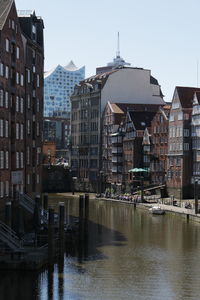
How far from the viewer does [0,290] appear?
49.8m

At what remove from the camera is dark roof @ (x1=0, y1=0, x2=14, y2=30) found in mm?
72750

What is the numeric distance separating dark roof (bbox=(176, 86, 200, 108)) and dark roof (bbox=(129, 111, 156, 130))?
23.9 meters

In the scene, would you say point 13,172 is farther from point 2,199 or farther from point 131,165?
point 131,165

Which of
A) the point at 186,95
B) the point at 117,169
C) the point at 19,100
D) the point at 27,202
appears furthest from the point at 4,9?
the point at 117,169

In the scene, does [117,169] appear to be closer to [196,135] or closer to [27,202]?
[196,135]

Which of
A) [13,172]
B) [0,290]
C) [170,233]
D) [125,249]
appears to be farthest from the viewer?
[170,233]

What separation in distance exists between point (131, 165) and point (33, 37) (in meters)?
74.0

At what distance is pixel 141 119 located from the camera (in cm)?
15712

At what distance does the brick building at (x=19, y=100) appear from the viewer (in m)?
72.1

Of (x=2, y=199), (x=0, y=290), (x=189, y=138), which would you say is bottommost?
(x=0, y=290)

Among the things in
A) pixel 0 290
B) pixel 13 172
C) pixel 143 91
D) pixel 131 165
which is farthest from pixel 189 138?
pixel 0 290

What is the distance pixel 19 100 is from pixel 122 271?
2933 cm

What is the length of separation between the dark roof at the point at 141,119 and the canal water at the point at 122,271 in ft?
225

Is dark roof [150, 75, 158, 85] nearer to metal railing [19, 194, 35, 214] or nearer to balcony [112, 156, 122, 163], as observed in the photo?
balcony [112, 156, 122, 163]
